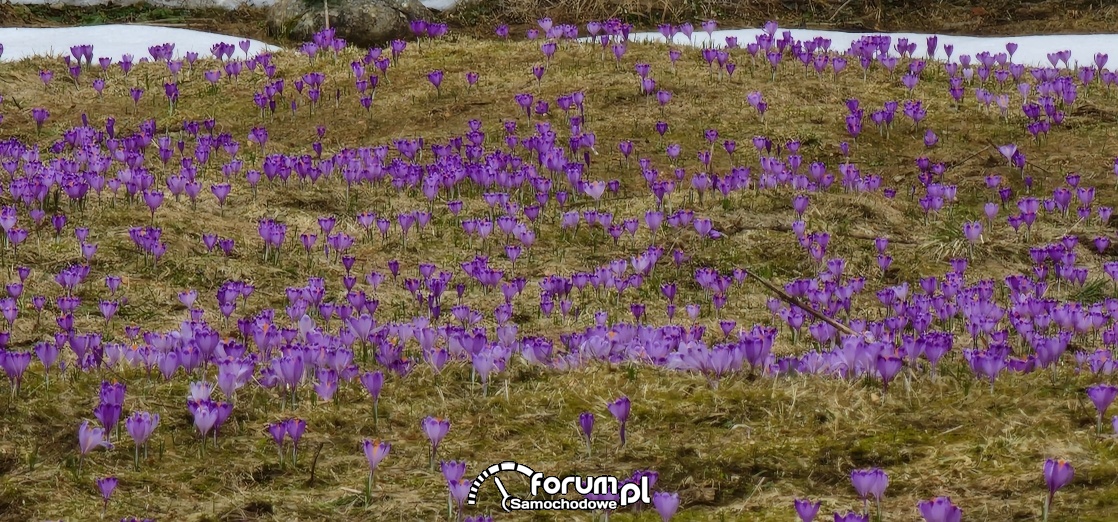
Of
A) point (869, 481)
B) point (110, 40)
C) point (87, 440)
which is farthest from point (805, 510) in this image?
point (110, 40)

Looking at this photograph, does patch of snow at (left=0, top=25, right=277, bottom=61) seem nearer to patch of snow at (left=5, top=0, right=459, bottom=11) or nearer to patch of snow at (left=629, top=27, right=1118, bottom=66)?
patch of snow at (left=5, top=0, right=459, bottom=11)

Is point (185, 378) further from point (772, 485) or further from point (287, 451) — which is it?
point (772, 485)

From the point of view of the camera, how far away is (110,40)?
1789cm

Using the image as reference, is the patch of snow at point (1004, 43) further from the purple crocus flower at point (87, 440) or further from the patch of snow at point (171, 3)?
the purple crocus flower at point (87, 440)

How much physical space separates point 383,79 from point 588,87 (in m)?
2.30

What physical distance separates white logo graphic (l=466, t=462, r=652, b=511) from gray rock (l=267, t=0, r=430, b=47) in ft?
44.1

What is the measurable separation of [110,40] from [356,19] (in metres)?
3.53

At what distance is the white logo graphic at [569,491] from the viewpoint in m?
4.16

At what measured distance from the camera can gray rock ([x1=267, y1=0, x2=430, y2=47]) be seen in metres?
17.5

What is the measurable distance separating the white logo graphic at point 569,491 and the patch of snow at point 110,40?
13.5 meters

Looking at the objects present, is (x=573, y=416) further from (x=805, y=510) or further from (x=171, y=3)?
(x=171, y=3)

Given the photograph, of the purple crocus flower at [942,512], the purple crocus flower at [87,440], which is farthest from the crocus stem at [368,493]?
the purple crocus flower at [942,512]

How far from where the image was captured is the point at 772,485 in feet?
14.3

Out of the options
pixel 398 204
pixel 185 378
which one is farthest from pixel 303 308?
pixel 398 204
